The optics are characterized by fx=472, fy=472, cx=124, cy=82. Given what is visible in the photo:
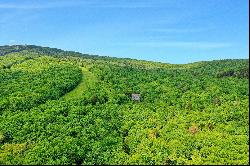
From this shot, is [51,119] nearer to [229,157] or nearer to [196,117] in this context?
[196,117]

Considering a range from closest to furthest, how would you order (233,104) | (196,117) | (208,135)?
1. (208,135)
2. (196,117)
3. (233,104)

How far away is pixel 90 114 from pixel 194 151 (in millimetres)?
63938

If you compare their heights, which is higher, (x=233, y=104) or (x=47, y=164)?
(x=233, y=104)

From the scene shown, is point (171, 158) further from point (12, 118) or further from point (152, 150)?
point (12, 118)

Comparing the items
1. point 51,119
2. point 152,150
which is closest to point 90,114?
point 51,119

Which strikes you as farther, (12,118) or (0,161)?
(12,118)

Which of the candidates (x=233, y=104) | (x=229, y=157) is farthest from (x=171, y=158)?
(x=233, y=104)

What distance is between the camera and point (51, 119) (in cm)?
17975

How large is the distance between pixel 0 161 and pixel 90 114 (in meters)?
58.4

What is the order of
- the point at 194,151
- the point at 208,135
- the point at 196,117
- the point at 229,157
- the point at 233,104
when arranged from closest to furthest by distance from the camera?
the point at 229,157
the point at 194,151
the point at 208,135
the point at 196,117
the point at 233,104

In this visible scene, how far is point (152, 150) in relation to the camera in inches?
5492

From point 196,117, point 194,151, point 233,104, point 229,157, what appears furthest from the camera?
point 233,104

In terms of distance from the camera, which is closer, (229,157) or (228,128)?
(229,157)

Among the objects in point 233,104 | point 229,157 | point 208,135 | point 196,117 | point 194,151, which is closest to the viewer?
point 229,157
